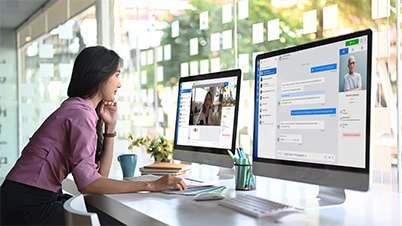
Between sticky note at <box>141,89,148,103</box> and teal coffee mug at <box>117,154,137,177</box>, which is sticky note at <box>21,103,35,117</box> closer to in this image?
sticky note at <box>141,89,148,103</box>

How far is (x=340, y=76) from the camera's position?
1268 mm

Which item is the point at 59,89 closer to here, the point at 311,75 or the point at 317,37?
the point at 317,37

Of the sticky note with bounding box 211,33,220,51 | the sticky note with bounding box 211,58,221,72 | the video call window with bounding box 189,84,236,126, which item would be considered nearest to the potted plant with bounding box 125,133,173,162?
the video call window with bounding box 189,84,236,126

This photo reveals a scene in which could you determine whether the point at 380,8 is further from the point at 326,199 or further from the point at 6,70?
the point at 6,70

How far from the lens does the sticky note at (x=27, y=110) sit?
3594mm

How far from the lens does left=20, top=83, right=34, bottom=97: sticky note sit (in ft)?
11.8

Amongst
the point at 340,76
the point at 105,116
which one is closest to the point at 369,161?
the point at 340,76

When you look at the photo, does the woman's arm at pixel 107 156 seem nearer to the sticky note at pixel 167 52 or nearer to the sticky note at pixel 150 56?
the sticky note at pixel 167 52

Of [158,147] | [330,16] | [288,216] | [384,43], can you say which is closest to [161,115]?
[158,147]

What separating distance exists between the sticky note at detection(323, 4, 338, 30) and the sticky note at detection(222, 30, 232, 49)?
828 mm

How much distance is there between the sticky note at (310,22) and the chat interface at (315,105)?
0.75 m

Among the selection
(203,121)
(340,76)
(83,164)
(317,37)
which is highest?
(317,37)

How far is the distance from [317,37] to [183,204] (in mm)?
1301

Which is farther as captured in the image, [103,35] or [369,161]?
[103,35]
